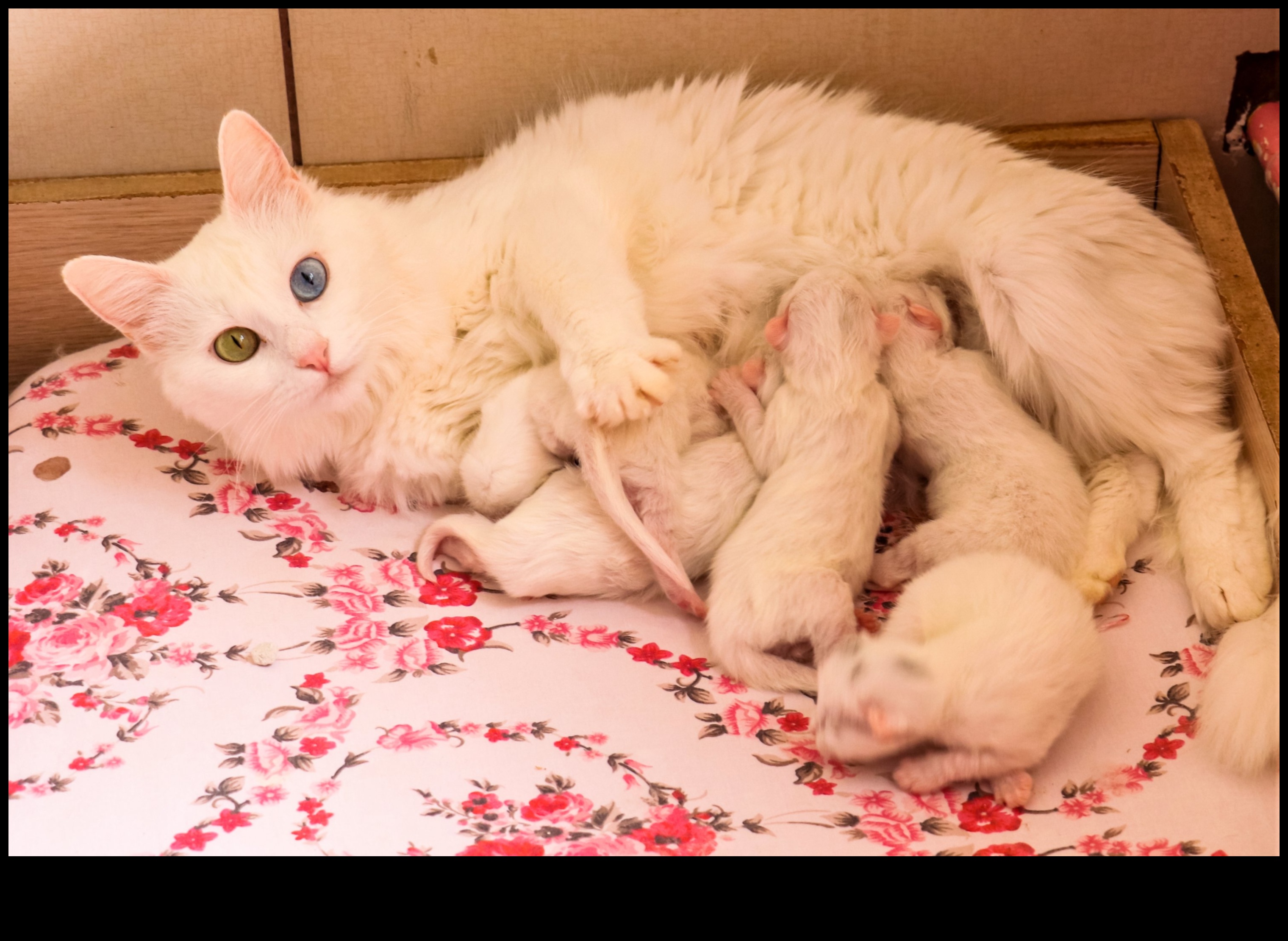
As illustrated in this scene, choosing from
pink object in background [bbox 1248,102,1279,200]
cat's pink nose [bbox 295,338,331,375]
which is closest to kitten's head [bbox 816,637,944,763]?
cat's pink nose [bbox 295,338,331,375]

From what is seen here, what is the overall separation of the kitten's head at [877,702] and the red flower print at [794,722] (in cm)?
9

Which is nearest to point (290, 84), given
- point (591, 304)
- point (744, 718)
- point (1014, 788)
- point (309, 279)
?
point (309, 279)

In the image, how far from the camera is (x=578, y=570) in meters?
1.54

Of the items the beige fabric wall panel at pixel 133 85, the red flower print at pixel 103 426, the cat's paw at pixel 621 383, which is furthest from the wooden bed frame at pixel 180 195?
the cat's paw at pixel 621 383

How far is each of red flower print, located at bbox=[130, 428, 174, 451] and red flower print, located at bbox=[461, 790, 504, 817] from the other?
3.02ft

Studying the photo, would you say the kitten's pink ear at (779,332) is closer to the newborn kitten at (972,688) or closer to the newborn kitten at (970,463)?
the newborn kitten at (970,463)

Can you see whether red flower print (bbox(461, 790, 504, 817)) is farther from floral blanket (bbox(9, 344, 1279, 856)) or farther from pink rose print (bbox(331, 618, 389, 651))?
pink rose print (bbox(331, 618, 389, 651))

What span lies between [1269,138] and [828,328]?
90 cm

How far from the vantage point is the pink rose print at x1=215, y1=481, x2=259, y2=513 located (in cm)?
170

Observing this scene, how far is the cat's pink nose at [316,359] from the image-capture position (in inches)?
59.3

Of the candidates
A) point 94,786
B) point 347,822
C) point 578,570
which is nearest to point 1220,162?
point 578,570

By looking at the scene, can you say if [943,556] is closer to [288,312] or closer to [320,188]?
[288,312]

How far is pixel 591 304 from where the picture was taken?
156cm

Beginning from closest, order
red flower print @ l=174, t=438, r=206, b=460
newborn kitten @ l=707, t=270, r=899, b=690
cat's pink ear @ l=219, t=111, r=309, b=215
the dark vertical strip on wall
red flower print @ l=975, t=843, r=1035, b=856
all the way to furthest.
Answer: red flower print @ l=975, t=843, r=1035, b=856 → newborn kitten @ l=707, t=270, r=899, b=690 → cat's pink ear @ l=219, t=111, r=309, b=215 → red flower print @ l=174, t=438, r=206, b=460 → the dark vertical strip on wall
